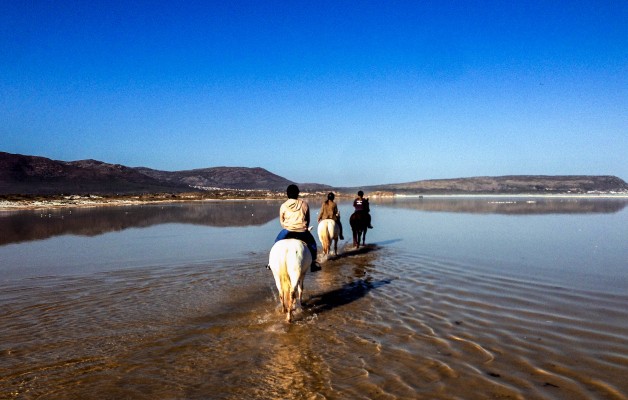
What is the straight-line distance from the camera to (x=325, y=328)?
21.0ft

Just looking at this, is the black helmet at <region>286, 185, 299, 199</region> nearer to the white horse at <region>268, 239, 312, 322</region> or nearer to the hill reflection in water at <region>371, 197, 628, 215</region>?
the white horse at <region>268, 239, 312, 322</region>

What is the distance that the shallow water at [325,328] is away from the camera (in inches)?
175

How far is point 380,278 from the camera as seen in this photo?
994cm

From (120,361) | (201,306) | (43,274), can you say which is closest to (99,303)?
(201,306)

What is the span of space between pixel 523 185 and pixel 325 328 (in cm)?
14785

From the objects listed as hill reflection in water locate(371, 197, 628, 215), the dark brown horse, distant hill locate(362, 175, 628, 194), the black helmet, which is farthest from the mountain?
the black helmet

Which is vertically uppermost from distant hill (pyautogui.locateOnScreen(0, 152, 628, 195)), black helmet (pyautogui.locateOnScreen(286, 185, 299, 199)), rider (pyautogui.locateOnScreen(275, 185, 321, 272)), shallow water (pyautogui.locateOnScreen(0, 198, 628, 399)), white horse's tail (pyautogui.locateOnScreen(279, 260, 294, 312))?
distant hill (pyautogui.locateOnScreen(0, 152, 628, 195))

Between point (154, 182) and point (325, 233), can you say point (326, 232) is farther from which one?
point (154, 182)

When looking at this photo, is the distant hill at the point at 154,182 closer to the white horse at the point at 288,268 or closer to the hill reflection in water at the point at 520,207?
the hill reflection in water at the point at 520,207

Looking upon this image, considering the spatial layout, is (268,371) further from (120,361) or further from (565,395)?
(565,395)

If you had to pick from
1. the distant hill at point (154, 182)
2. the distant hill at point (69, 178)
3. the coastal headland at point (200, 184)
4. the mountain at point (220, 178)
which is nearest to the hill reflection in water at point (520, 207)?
the coastal headland at point (200, 184)

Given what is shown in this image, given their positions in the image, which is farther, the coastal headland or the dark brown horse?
the coastal headland

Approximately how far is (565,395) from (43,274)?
10.9 metres

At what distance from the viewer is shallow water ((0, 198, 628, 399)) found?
4.45 m
